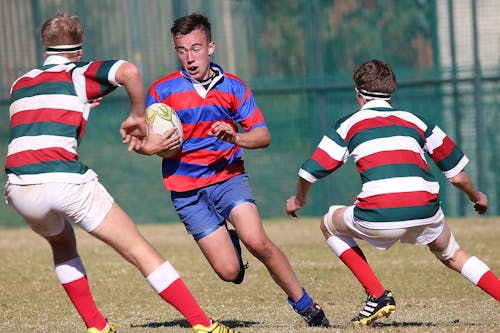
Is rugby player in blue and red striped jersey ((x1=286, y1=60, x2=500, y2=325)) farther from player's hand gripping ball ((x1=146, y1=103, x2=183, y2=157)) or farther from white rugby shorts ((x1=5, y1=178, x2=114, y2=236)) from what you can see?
white rugby shorts ((x1=5, y1=178, x2=114, y2=236))

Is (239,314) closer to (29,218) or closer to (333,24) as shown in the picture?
(29,218)

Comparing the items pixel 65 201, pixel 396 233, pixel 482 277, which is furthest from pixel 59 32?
pixel 482 277

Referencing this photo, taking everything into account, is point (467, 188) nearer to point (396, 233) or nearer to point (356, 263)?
point (396, 233)

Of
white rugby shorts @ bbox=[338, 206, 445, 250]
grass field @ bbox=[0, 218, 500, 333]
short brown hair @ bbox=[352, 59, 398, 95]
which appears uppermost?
short brown hair @ bbox=[352, 59, 398, 95]

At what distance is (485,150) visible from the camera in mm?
14102

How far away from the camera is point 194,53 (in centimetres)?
664

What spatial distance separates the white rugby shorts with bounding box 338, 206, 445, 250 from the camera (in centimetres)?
586

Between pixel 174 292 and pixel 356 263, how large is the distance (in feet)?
4.50

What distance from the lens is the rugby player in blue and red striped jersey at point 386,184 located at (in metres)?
5.81

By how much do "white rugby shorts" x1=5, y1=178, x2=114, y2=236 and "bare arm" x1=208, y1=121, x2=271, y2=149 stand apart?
37.2 inches

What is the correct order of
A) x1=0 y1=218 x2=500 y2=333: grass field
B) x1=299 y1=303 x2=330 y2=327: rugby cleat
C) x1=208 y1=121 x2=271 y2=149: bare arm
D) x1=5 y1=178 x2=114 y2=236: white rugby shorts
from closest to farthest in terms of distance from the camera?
x1=5 y1=178 x2=114 y2=236: white rugby shorts < x1=208 y1=121 x2=271 y2=149: bare arm < x1=299 y1=303 x2=330 y2=327: rugby cleat < x1=0 y1=218 x2=500 y2=333: grass field

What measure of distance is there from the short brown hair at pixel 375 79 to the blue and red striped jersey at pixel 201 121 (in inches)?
32.1

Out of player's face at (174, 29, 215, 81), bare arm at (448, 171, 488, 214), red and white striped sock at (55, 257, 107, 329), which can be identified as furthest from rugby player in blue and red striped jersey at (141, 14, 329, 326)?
bare arm at (448, 171, 488, 214)

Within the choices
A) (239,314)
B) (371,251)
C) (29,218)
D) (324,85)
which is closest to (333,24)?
(324,85)
